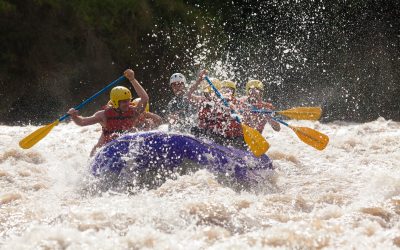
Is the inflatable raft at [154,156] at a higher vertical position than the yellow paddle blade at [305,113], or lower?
lower

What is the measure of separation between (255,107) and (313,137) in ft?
3.37

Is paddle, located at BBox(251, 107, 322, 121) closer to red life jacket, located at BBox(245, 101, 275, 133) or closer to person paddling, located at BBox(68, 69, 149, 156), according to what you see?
red life jacket, located at BBox(245, 101, 275, 133)

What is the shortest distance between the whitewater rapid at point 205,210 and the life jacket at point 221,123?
0.71 meters

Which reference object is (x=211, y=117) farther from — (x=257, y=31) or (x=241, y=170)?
(x=257, y=31)

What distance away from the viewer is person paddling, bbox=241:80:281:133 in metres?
7.02

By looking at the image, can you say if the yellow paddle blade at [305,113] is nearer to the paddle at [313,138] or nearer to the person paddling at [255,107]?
the person paddling at [255,107]

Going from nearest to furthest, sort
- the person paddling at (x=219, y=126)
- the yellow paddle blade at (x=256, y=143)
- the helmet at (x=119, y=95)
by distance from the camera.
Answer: the yellow paddle blade at (x=256, y=143) → the helmet at (x=119, y=95) → the person paddling at (x=219, y=126)

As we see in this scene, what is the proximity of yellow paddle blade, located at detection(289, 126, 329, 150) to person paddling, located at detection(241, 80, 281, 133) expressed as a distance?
2.12 feet

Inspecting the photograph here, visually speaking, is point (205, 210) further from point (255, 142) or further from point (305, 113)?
point (305, 113)

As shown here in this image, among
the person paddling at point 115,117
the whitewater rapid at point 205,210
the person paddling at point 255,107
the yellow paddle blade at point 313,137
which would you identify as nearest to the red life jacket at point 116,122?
the person paddling at point 115,117

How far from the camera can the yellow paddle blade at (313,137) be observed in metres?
6.43

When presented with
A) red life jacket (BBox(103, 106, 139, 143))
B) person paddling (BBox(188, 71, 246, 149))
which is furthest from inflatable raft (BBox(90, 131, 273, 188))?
person paddling (BBox(188, 71, 246, 149))

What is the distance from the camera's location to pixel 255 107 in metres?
7.26

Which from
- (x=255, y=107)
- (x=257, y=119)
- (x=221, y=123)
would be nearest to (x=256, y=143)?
(x=221, y=123)
